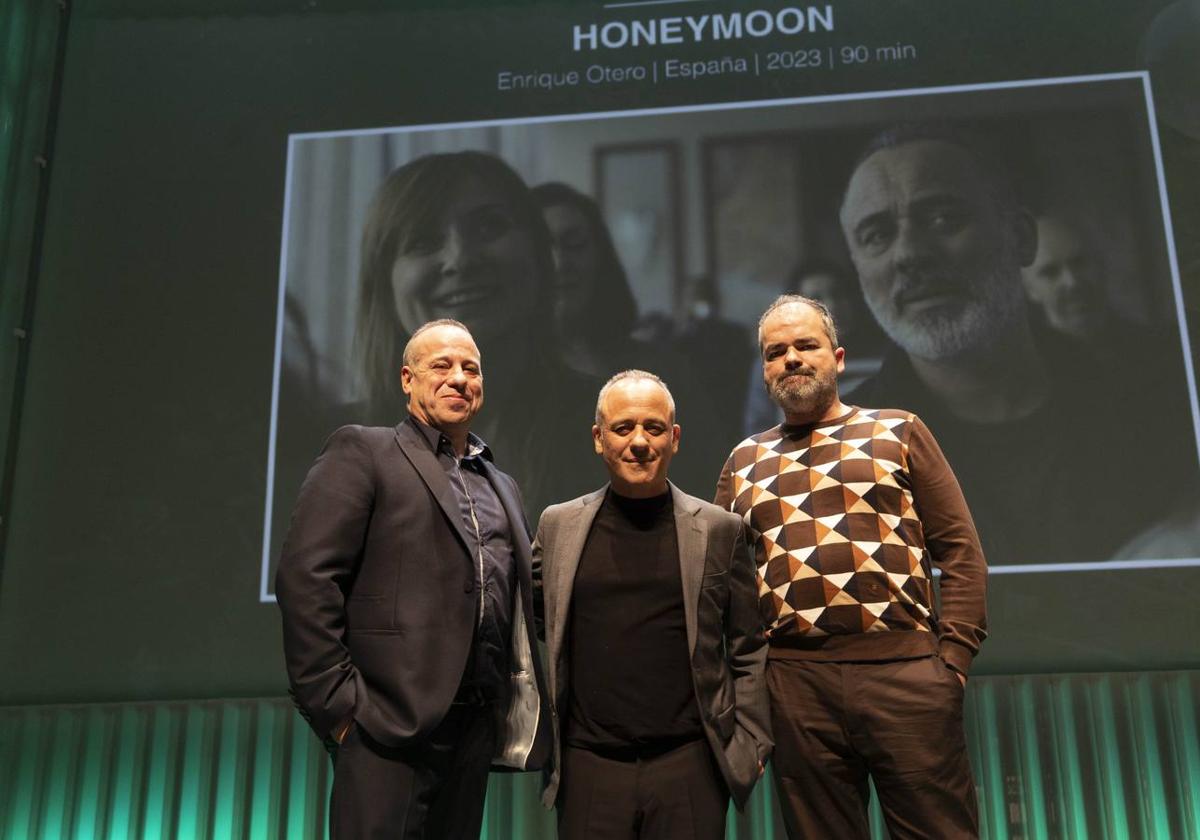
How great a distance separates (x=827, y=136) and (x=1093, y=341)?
116 cm

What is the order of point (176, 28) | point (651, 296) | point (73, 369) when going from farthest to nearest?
point (176, 28), point (73, 369), point (651, 296)

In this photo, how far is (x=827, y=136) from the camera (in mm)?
3951

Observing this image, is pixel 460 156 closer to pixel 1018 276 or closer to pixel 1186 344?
pixel 1018 276

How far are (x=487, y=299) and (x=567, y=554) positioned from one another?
77.2 inches

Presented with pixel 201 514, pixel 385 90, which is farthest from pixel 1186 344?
pixel 201 514

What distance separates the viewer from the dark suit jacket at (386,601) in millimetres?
1958

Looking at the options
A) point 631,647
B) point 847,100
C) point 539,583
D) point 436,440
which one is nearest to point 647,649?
point 631,647

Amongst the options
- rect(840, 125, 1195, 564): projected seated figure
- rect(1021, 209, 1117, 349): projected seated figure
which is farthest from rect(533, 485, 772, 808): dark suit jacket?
rect(1021, 209, 1117, 349): projected seated figure

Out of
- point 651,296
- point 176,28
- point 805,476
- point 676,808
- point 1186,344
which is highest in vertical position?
point 176,28

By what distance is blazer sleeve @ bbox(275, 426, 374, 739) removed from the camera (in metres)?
1.94

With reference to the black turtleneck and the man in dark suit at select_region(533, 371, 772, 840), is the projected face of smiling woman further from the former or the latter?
the black turtleneck

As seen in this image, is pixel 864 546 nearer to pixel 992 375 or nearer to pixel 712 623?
pixel 712 623

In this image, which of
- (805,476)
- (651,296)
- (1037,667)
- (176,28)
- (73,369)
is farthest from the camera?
(176,28)

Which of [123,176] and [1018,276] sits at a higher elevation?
[123,176]
